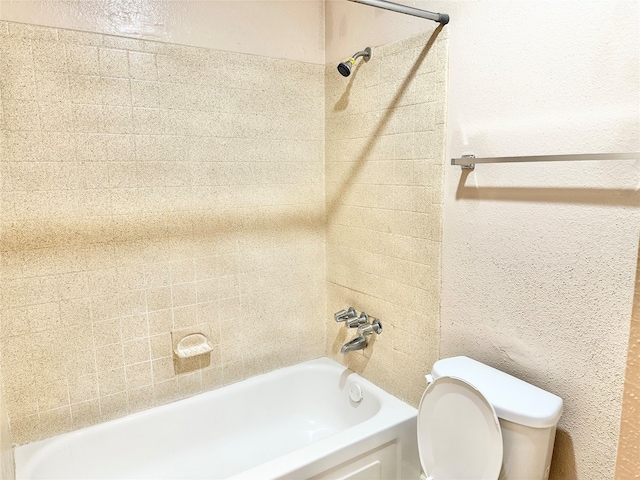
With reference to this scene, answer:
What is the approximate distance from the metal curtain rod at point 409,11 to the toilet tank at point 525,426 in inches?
48.4

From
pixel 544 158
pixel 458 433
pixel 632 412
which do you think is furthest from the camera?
pixel 458 433

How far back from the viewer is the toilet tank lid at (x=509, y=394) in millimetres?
1181

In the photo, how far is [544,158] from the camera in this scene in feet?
3.88

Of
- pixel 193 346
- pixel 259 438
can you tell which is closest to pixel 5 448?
pixel 193 346

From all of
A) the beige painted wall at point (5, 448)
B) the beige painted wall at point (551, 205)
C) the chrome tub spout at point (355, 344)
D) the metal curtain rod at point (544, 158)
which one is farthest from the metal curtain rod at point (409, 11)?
the beige painted wall at point (5, 448)

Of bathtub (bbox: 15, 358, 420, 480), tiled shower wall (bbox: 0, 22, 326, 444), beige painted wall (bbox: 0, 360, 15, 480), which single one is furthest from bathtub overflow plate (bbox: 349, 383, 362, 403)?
beige painted wall (bbox: 0, 360, 15, 480)

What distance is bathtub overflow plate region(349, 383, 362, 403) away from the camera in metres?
→ 2.06

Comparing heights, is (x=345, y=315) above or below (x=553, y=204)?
below

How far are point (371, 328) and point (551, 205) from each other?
100 centimetres

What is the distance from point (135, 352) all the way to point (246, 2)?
1623 mm

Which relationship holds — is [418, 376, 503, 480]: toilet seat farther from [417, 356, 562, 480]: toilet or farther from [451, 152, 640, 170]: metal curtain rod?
[451, 152, 640, 170]: metal curtain rod

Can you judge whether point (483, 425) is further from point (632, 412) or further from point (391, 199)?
point (391, 199)

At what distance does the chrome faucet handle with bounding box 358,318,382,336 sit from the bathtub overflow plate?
27 cm

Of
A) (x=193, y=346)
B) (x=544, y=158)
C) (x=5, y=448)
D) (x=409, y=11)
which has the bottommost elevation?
(x=5, y=448)
